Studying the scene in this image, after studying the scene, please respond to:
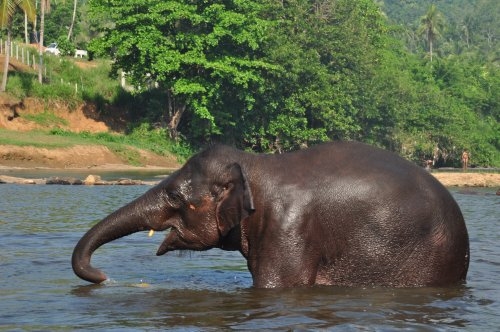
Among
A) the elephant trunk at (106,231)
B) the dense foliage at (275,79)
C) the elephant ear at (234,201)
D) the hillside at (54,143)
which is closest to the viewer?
the elephant ear at (234,201)

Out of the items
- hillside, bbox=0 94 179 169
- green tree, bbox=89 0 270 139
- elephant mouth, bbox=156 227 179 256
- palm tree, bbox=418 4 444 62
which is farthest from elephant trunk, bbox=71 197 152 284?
palm tree, bbox=418 4 444 62

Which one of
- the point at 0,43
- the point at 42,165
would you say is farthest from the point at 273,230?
the point at 0,43

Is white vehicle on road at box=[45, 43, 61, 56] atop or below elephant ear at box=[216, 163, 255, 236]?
atop

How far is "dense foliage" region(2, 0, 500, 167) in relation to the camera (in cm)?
4791

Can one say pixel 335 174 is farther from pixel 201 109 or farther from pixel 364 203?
→ pixel 201 109

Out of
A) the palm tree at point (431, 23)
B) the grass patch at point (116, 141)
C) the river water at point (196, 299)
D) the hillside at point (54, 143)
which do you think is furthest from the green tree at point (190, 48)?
the palm tree at point (431, 23)

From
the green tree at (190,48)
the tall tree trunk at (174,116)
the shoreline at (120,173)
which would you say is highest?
the green tree at (190,48)

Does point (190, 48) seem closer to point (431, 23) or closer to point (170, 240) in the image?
point (170, 240)

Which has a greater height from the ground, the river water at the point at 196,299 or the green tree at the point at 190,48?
the green tree at the point at 190,48

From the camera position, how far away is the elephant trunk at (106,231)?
828 cm

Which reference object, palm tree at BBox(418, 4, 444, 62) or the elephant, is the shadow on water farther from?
palm tree at BBox(418, 4, 444, 62)

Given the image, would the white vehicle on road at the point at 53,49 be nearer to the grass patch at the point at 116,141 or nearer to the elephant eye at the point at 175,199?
the grass patch at the point at 116,141

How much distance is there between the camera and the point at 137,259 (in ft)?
37.0

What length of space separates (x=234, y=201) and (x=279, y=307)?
3.37ft
